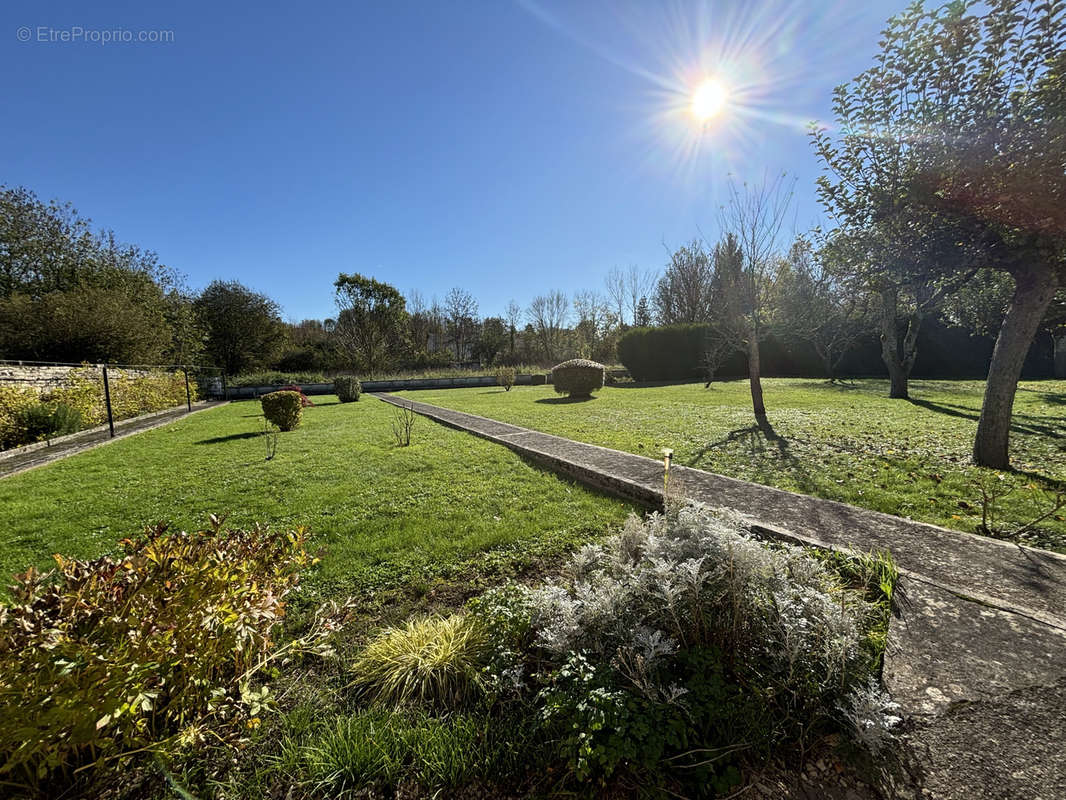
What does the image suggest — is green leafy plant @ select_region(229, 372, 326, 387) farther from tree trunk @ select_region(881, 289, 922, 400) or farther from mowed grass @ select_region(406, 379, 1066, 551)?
tree trunk @ select_region(881, 289, 922, 400)

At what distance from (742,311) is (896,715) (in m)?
8.13

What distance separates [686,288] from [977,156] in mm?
24876

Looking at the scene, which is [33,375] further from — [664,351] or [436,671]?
[664,351]

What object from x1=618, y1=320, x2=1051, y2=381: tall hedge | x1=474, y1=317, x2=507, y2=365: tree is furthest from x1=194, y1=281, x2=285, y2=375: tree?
x1=618, y1=320, x2=1051, y2=381: tall hedge

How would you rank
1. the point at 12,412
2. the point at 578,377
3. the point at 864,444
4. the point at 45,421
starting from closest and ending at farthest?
the point at 864,444, the point at 12,412, the point at 45,421, the point at 578,377

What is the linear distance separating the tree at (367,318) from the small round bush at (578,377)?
55.1 feet

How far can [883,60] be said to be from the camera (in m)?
4.64

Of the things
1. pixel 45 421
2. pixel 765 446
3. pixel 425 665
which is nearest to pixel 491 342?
pixel 45 421

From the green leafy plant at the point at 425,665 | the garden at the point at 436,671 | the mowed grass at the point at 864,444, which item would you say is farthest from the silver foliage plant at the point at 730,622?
the mowed grass at the point at 864,444

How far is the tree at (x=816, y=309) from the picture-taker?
19312 mm

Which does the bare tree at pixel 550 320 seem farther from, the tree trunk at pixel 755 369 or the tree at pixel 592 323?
the tree trunk at pixel 755 369

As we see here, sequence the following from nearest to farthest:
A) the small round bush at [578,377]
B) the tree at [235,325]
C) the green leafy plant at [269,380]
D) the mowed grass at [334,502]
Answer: the mowed grass at [334,502], the small round bush at [578,377], the green leafy plant at [269,380], the tree at [235,325]

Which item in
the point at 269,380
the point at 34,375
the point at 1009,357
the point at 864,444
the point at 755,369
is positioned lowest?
the point at 864,444

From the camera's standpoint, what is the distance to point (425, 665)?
64.3 inches
